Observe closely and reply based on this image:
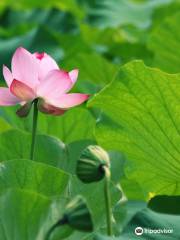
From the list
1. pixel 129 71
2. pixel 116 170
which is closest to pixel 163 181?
pixel 116 170

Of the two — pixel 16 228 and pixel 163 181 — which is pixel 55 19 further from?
pixel 16 228

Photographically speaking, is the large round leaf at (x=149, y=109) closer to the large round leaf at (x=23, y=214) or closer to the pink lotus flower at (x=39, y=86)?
the pink lotus flower at (x=39, y=86)

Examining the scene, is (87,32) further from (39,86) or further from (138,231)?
(138,231)

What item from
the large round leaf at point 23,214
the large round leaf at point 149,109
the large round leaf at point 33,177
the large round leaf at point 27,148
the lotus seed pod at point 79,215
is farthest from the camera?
the large round leaf at point 27,148

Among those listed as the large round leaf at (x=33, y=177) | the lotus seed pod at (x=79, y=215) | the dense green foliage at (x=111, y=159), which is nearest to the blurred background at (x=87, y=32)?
the dense green foliage at (x=111, y=159)

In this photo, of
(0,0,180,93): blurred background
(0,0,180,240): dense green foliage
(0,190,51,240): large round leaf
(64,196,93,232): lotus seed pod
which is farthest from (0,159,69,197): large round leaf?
(0,0,180,93): blurred background

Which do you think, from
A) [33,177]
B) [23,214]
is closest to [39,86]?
[33,177]
